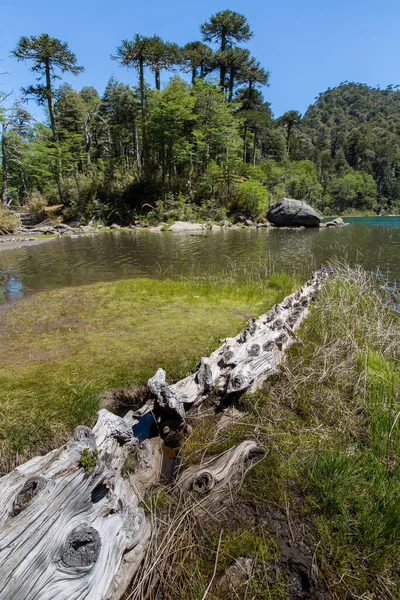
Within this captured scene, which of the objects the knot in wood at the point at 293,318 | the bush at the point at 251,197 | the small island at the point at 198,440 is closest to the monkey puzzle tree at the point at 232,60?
the bush at the point at 251,197

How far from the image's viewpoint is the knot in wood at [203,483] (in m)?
2.66

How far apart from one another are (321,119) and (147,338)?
641 ft

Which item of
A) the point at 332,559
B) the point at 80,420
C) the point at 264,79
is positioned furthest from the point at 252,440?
the point at 264,79

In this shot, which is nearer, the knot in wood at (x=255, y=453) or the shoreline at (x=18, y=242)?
the knot in wood at (x=255, y=453)

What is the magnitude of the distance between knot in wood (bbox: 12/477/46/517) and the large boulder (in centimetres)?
3701

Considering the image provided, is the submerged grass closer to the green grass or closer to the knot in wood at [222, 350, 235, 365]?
the knot in wood at [222, 350, 235, 365]

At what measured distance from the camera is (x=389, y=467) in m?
2.74

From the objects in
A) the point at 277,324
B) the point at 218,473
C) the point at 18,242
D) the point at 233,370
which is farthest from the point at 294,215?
the point at 218,473

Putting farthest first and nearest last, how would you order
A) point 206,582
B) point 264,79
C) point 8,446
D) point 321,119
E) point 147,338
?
point 321,119, point 264,79, point 147,338, point 8,446, point 206,582

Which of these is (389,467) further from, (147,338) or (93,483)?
(147,338)

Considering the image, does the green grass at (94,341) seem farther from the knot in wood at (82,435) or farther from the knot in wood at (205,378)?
the knot in wood at (82,435)

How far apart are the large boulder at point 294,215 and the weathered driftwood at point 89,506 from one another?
3548 cm

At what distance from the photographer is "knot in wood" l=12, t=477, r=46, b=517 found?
1896mm

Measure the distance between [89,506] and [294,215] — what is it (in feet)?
121
